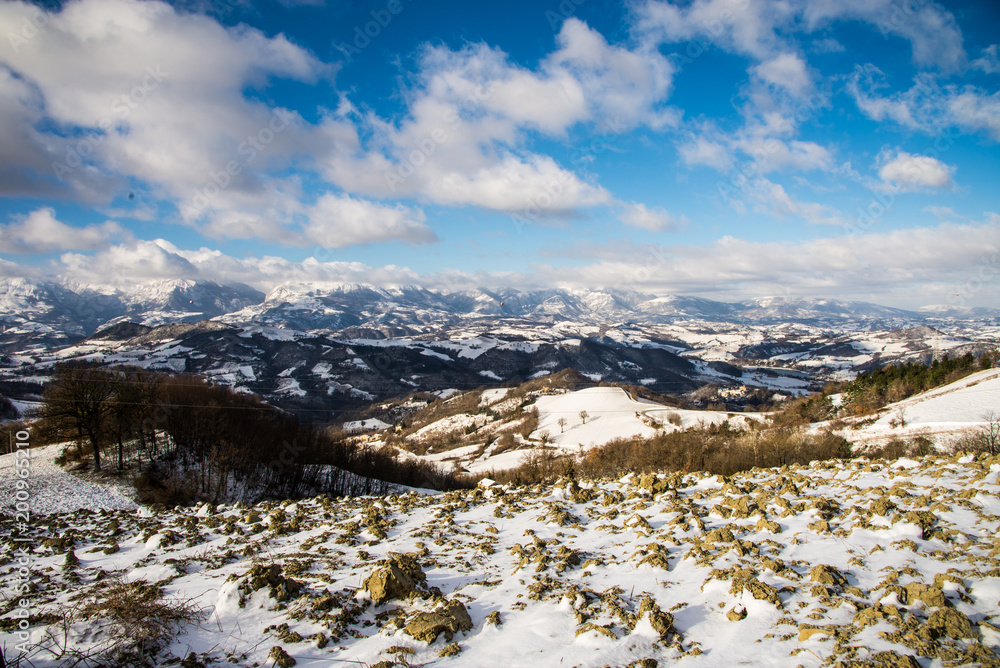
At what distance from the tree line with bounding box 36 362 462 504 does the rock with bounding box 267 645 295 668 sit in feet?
90.8

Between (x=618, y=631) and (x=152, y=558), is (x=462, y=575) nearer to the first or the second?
(x=618, y=631)

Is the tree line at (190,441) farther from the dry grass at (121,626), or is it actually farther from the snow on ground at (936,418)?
the snow on ground at (936,418)

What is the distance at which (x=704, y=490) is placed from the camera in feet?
47.8

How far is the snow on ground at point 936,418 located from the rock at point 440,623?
39361mm

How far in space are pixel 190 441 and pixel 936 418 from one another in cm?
7088

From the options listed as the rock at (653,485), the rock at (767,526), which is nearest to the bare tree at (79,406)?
the rock at (653,485)

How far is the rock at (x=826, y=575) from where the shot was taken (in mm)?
7172

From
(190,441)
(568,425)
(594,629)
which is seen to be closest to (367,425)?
(568,425)

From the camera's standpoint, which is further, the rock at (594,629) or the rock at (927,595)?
the rock at (594,629)

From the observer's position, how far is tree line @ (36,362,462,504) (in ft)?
102

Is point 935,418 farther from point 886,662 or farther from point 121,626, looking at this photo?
point 121,626

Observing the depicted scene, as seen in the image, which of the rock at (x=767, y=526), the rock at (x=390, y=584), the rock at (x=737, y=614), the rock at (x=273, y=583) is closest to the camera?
the rock at (x=737, y=614)

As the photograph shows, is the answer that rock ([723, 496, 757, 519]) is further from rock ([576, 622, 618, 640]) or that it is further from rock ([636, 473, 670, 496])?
rock ([576, 622, 618, 640])

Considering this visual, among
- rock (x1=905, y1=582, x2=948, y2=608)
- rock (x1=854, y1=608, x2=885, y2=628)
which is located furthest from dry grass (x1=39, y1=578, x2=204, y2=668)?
rock (x1=905, y1=582, x2=948, y2=608)
